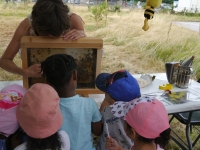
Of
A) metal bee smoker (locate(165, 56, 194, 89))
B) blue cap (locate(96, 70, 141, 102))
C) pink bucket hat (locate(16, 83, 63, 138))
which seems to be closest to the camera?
pink bucket hat (locate(16, 83, 63, 138))

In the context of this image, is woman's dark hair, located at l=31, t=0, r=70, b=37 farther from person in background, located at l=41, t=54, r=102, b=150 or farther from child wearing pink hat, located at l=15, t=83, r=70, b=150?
child wearing pink hat, located at l=15, t=83, r=70, b=150

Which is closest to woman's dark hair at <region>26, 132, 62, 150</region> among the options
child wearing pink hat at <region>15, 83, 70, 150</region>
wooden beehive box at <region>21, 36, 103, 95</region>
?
child wearing pink hat at <region>15, 83, 70, 150</region>

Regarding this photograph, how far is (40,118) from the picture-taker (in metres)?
1.02

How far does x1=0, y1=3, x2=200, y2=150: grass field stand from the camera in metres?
5.34

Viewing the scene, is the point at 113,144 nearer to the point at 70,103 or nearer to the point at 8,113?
Answer: the point at 70,103

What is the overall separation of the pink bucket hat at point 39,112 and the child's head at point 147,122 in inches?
14.4

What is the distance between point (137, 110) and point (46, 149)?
465 mm

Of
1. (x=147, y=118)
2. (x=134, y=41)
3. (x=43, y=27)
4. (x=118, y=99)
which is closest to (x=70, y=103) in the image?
(x=118, y=99)

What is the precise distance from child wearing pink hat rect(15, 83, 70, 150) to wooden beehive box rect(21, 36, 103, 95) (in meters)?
0.51

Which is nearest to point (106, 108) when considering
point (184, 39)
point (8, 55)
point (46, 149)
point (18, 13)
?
point (46, 149)

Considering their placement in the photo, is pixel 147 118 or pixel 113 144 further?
pixel 113 144

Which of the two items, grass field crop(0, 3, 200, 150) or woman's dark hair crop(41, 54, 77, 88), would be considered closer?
woman's dark hair crop(41, 54, 77, 88)

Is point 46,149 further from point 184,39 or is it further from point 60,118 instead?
point 184,39

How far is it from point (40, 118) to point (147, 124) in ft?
1.61
